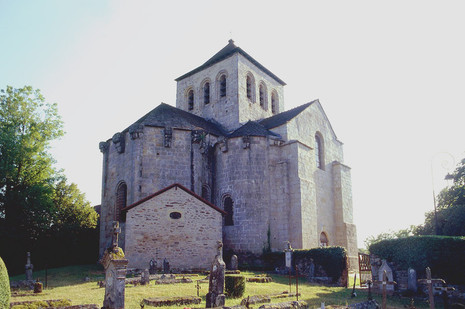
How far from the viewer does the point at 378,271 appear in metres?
15.1

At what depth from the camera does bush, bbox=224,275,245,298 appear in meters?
11.2

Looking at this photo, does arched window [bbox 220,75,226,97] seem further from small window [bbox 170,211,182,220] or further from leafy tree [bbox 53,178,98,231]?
small window [bbox 170,211,182,220]

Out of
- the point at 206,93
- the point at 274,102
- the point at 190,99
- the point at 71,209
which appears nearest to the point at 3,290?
the point at 71,209

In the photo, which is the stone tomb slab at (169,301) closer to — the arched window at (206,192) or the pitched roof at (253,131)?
the arched window at (206,192)

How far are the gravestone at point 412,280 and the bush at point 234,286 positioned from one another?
22.1 ft

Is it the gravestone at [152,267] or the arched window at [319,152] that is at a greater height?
the arched window at [319,152]

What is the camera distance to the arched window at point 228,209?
2256 cm

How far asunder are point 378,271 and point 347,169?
13138 mm

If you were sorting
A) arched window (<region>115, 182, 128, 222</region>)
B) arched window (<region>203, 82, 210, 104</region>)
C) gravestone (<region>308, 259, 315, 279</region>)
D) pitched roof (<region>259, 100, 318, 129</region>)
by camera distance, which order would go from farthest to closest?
arched window (<region>203, 82, 210, 104</region>)
pitched roof (<region>259, 100, 318, 129</region>)
arched window (<region>115, 182, 128, 222</region>)
gravestone (<region>308, 259, 315, 279</region>)

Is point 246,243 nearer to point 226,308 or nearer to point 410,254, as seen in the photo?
point 410,254

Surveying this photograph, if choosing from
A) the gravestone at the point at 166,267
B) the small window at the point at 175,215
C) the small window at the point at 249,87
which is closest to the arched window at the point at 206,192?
the small window at the point at 175,215

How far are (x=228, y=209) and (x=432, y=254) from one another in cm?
1142

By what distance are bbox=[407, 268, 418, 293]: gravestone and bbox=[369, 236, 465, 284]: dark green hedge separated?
50cm

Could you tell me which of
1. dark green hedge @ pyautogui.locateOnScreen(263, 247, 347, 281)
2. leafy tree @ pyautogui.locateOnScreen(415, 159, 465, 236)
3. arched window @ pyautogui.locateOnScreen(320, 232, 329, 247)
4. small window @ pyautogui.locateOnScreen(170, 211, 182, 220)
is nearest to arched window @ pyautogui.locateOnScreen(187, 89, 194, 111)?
arched window @ pyautogui.locateOnScreen(320, 232, 329, 247)
